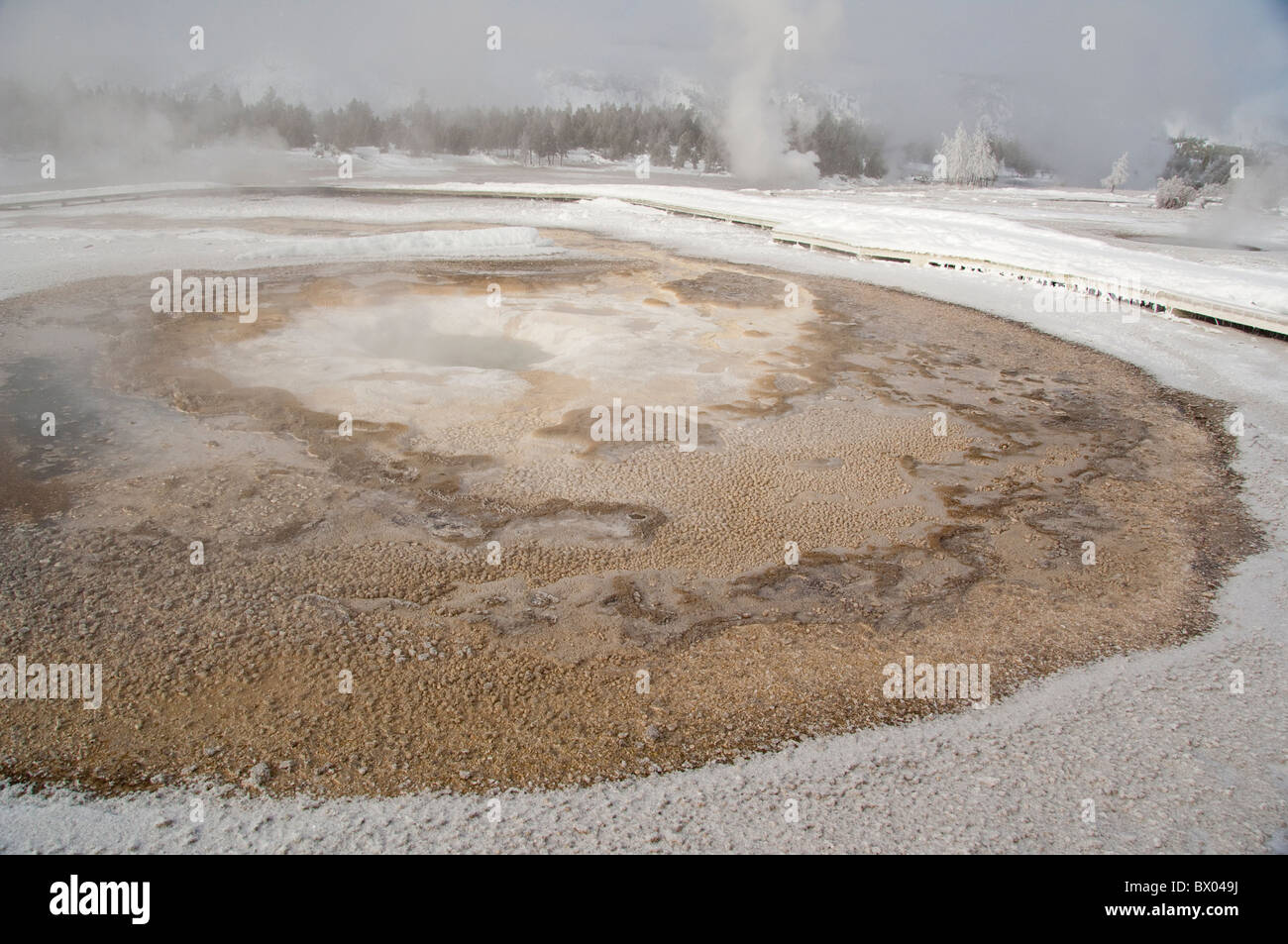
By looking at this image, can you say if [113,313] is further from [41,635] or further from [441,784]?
[441,784]

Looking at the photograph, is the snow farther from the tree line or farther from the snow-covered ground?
the tree line

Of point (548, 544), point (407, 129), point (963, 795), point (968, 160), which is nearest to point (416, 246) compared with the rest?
point (548, 544)

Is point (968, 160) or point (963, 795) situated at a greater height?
point (968, 160)

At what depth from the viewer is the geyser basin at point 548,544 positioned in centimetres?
295

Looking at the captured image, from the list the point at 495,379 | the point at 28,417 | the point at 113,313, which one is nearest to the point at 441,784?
the point at 495,379

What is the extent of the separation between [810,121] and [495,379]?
49.7 meters

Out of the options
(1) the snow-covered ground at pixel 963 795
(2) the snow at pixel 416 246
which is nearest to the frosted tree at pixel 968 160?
(2) the snow at pixel 416 246

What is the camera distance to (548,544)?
4.28 m

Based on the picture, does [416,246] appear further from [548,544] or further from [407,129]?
[407,129]

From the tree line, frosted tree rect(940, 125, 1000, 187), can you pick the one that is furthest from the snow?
frosted tree rect(940, 125, 1000, 187)

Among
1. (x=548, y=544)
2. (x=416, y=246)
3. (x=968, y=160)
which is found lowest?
(x=548, y=544)

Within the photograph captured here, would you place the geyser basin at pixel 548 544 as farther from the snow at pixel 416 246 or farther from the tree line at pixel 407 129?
the tree line at pixel 407 129
